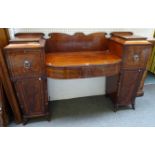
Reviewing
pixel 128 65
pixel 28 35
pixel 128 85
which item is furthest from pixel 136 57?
pixel 28 35

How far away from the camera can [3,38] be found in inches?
59.2

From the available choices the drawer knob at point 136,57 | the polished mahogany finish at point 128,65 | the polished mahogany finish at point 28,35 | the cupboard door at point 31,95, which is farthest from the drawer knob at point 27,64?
the drawer knob at point 136,57

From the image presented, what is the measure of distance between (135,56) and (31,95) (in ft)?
4.02

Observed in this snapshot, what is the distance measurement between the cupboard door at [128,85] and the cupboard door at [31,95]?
0.94m

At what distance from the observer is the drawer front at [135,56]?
5.02ft

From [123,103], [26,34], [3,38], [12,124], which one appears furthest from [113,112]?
[3,38]

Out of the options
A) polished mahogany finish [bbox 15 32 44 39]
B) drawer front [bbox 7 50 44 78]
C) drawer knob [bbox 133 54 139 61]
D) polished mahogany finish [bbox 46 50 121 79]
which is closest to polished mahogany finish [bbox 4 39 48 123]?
drawer front [bbox 7 50 44 78]

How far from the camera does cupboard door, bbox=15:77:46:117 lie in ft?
4.88

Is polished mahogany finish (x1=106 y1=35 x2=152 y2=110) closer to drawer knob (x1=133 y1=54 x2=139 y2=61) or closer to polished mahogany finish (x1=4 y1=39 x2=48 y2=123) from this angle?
drawer knob (x1=133 y1=54 x2=139 y2=61)

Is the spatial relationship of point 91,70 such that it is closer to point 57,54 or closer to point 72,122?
point 57,54

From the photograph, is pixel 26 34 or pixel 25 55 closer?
pixel 25 55

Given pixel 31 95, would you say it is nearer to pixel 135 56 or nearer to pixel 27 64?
pixel 27 64
